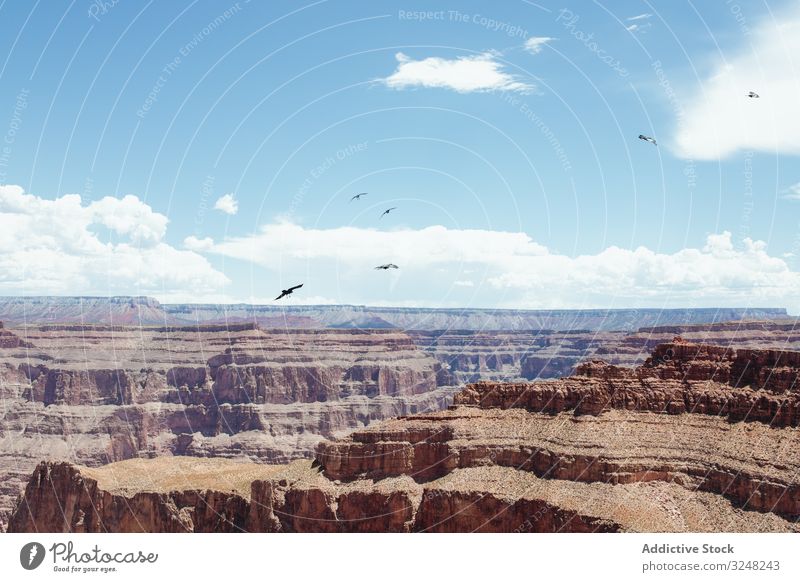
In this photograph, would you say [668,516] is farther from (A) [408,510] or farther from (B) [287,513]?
(B) [287,513]

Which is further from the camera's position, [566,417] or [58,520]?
[58,520]

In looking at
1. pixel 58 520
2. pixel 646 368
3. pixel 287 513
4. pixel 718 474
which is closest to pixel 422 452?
pixel 287 513

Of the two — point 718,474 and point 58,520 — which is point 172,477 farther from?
point 718,474

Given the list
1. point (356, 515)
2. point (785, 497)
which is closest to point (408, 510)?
point (356, 515)

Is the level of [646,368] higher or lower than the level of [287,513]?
higher
